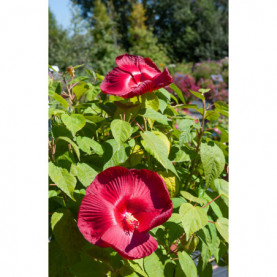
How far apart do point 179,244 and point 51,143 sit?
12.1 inches

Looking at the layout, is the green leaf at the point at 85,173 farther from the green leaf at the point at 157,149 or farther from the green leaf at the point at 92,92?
the green leaf at the point at 92,92

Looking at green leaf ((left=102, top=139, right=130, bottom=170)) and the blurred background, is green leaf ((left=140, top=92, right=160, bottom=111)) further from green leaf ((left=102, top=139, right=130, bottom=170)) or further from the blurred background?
the blurred background

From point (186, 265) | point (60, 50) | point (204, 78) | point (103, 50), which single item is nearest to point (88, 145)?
point (186, 265)

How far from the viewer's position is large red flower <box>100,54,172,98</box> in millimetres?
557

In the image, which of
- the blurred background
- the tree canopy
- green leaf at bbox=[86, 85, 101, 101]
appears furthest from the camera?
the tree canopy

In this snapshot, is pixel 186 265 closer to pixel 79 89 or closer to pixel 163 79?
pixel 163 79

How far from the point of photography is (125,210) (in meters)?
0.48

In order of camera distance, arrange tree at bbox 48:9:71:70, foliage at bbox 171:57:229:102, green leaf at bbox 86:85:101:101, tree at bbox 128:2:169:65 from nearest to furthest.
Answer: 1. green leaf at bbox 86:85:101:101
2. foliage at bbox 171:57:229:102
3. tree at bbox 48:9:71:70
4. tree at bbox 128:2:169:65

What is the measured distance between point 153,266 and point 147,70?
13.6 inches

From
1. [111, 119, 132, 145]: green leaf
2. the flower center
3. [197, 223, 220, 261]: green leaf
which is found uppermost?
[111, 119, 132, 145]: green leaf

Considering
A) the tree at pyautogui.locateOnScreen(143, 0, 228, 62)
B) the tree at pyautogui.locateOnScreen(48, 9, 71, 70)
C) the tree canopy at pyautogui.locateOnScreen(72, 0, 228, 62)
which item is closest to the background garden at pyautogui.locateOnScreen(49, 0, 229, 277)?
the tree at pyautogui.locateOnScreen(48, 9, 71, 70)

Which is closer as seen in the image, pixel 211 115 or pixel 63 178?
pixel 63 178

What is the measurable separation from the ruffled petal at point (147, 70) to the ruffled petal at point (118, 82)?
0.03 m
